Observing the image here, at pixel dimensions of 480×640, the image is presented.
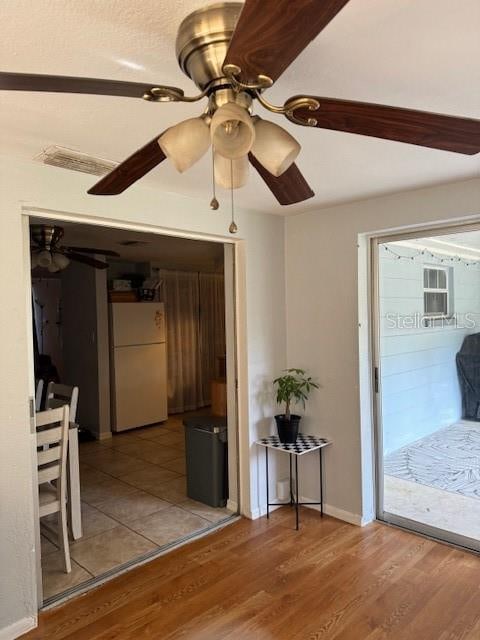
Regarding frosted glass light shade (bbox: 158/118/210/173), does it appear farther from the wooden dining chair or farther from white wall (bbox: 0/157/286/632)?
the wooden dining chair

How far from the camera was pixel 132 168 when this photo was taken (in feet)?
4.53

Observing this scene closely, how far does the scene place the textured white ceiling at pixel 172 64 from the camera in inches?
44.3

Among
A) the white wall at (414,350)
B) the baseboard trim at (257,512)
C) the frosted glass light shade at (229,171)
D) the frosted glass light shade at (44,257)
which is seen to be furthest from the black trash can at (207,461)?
the frosted glass light shade at (229,171)

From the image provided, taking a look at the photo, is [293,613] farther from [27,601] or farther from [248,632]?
[27,601]

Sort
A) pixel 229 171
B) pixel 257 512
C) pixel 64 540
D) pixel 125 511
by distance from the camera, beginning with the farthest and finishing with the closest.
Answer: pixel 125 511 → pixel 257 512 → pixel 64 540 → pixel 229 171

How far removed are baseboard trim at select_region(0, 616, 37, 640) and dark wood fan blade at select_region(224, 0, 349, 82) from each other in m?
2.54

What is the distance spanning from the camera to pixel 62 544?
2.61 metres

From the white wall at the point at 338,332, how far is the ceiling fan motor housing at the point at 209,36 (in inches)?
85.1

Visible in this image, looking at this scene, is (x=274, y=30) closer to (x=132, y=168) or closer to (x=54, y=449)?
(x=132, y=168)

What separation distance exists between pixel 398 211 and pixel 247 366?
1.50 meters

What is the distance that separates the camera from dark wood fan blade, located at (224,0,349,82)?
0.70 metres

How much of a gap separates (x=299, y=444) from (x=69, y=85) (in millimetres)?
2789

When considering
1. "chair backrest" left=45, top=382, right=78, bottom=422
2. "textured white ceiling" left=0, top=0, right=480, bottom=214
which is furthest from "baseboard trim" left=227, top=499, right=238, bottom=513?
"textured white ceiling" left=0, top=0, right=480, bottom=214

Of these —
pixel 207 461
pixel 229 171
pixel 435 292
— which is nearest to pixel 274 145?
pixel 229 171
